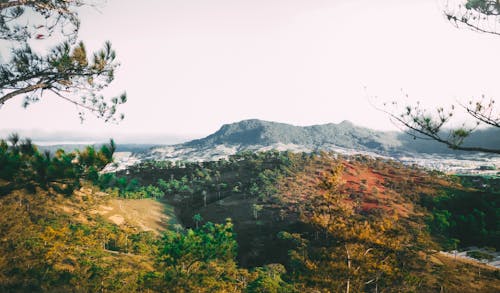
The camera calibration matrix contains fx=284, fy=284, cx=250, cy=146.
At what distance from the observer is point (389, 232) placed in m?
19.4

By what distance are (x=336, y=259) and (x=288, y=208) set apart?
57.7 metres

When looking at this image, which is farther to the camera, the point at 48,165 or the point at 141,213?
the point at 141,213

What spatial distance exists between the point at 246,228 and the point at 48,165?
64.7 meters

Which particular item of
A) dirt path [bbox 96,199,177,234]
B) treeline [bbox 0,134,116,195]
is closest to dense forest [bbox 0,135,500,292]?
treeline [bbox 0,134,116,195]

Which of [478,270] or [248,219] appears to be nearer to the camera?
[478,270]

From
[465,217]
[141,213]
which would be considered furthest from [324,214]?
[465,217]

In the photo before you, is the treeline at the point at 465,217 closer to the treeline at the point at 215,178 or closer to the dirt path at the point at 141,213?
the treeline at the point at 215,178

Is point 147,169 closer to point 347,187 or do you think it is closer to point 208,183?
point 208,183

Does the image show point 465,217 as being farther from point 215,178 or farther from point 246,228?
point 215,178

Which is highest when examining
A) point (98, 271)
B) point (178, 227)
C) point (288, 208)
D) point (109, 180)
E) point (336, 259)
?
point (109, 180)

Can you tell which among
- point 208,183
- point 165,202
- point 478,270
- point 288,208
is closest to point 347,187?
point 288,208

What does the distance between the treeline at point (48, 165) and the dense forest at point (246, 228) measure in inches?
1.6

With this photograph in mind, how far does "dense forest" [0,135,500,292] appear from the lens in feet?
58.7

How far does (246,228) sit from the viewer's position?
71.0 meters
